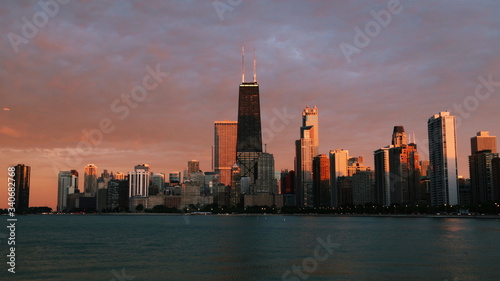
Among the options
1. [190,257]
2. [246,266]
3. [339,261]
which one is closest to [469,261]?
[339,261]

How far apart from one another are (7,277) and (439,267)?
6173 centimetres

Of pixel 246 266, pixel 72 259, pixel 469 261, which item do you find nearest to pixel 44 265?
pixel 72 259

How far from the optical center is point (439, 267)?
249ft

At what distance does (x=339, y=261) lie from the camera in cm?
8362

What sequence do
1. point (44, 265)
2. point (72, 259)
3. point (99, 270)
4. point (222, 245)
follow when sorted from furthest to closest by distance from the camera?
point (222, 245), point (72, 259), point (44, 265), point (99, 270)

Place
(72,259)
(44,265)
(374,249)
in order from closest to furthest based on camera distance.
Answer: (44,265), (72,259), (374,249)

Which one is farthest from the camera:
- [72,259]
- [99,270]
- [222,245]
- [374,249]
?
[222,245]

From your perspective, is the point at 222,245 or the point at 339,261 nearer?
the point at 339,261

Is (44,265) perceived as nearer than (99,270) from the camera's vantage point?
Result: No

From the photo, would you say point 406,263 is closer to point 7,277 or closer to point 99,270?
point 99,270

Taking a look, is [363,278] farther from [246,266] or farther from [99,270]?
[99,270]

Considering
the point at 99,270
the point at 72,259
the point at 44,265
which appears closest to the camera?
the point at 99,270

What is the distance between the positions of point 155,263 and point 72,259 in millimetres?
16323

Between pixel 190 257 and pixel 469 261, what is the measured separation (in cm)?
4749
